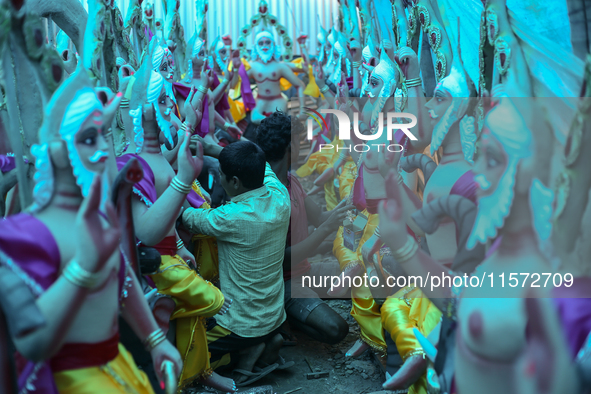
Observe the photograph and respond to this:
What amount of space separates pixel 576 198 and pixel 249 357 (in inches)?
69.9

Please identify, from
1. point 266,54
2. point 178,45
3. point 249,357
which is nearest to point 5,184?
point 249,357

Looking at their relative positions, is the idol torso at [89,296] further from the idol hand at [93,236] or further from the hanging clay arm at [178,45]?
the hanging clay arm at [178,45]

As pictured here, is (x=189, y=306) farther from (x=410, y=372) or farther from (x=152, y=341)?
(x=410, y=372)

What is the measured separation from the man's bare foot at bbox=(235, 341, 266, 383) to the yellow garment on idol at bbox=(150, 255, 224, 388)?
11.8 inches

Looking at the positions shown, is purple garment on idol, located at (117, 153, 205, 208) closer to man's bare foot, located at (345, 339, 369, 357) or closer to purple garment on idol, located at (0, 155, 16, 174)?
purple garment on idol, located at (0, 155, 16, 174)

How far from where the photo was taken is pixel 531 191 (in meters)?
1.35

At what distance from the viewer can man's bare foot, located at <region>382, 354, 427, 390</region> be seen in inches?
71.2

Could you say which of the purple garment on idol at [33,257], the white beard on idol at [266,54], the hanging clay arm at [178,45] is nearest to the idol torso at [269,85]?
the white beard on idol at [266,54]


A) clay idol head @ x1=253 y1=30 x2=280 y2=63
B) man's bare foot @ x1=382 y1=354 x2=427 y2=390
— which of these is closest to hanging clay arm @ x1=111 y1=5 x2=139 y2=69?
man's bare foot @ x1=382 y1=354 x2=427 y2=390

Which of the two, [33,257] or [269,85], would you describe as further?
[269,85]

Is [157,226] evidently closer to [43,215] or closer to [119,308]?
[119,308]

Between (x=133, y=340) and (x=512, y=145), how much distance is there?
45.5 inches

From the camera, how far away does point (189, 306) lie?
2.12 metres


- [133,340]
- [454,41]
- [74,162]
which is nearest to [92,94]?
[74,162]
